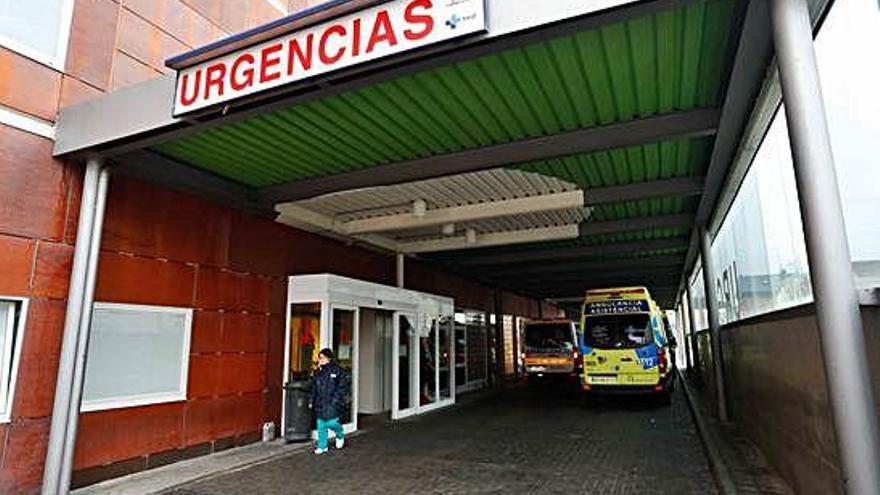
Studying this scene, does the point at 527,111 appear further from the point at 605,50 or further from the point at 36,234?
the point at 36,234

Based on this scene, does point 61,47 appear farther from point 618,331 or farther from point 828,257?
point 618,331

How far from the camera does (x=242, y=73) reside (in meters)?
5.01

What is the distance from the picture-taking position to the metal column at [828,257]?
10.1 feet

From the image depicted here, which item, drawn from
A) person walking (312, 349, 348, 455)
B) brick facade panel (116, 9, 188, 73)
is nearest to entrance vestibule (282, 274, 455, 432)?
person walking (312, 349, 348, 455)

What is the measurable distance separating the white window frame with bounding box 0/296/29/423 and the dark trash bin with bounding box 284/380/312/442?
164 inches

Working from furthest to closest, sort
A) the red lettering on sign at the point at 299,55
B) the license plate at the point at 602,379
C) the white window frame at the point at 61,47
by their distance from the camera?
the license plate at the point at 602,379 < the white window frame at the point at 61,47 < the red lettering on sign at the point at 299,55

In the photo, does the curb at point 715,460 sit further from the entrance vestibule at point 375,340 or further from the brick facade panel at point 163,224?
the brick facade panel at point 163,224

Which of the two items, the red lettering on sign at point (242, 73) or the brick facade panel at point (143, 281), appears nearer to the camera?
the red lettering on sign at point (242, 73)

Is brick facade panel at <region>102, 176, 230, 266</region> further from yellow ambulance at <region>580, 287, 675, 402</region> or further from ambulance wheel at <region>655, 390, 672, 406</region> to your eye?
ambulance wheel at <region>655, 390, 672, 406</region>

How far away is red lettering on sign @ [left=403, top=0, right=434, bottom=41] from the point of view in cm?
417

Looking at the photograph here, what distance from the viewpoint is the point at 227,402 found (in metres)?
8.38

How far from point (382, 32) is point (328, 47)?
527mm

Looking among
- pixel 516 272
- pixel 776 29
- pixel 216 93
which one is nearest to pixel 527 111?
pixel 776 29

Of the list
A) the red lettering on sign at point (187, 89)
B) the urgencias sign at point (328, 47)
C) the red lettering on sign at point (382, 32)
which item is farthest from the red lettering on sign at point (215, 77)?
the red lettering on sign at point (382, 32)
